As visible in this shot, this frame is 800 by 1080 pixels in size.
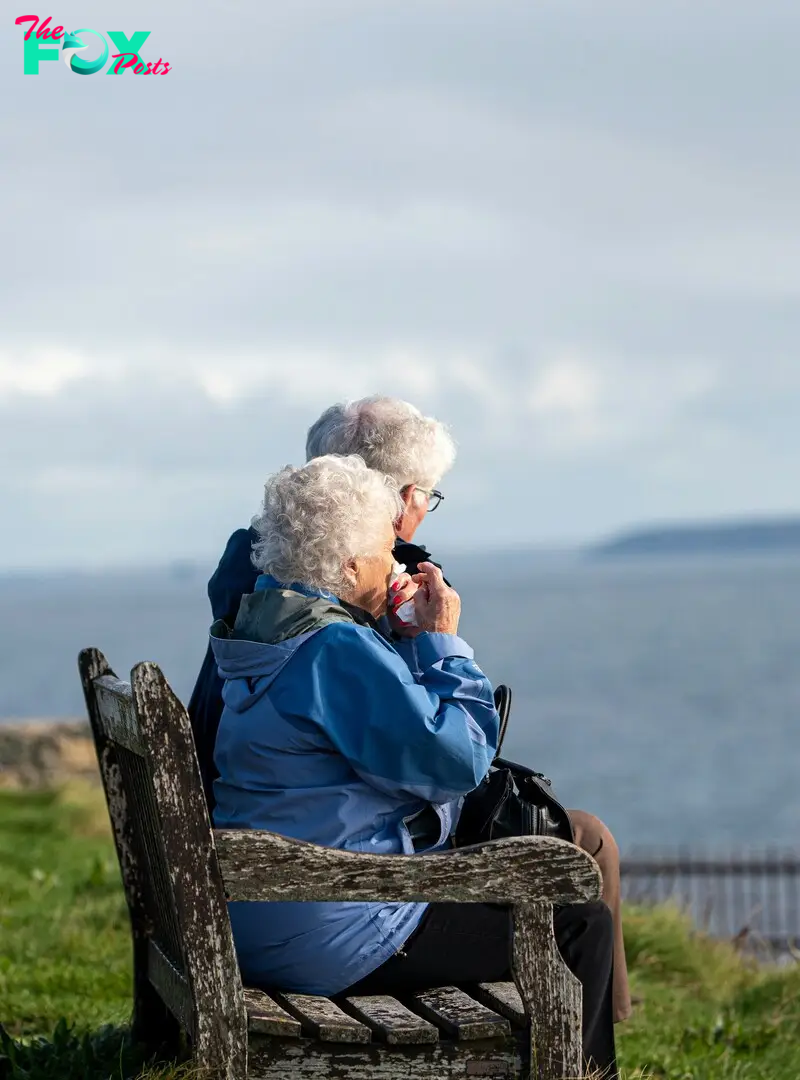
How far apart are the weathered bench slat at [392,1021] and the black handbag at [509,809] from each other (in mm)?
451

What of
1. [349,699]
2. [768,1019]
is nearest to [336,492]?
[349,699]

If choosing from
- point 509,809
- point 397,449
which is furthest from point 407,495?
point 509,809

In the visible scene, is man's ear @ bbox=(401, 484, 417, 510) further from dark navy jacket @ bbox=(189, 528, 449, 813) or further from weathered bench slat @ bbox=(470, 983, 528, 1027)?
weathered bench slat @ bbox=(470, 983, 528, 1027)

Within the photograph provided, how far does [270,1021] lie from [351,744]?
0.63 metres

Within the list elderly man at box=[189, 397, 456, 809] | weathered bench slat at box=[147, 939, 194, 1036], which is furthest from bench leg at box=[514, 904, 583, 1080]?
elderly man at box=[189, 397, 456, 809]

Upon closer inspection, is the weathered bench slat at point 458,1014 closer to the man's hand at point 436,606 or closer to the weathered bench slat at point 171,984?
the weathered bench slat at point 171,984

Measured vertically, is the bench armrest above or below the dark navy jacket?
below

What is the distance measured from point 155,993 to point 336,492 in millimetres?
1595

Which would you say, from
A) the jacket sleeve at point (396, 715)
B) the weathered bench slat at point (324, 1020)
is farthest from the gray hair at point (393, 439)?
the weathered bench slat at point (324, 1020)

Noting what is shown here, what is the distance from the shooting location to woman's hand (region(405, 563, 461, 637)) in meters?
3.64

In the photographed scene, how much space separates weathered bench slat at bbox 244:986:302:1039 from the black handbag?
2.13 feet

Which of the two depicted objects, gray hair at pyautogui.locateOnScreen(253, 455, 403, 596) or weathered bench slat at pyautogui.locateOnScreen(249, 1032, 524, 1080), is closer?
weathered bench slat at pyautogui.locateOnScreen(249, 1032, 524, 1080)

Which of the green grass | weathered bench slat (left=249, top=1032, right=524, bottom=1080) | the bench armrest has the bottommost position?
the green grass

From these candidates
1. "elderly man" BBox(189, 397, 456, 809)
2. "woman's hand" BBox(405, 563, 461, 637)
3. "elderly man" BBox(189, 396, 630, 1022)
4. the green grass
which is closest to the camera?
"woman's hand" BBox(405, 563, 461, 637)
